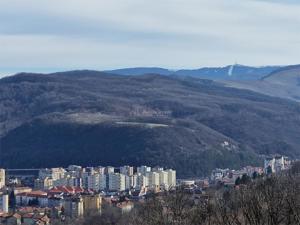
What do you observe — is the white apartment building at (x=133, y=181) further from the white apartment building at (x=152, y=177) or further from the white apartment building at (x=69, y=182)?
the white apartment building at (x=69, y=182)

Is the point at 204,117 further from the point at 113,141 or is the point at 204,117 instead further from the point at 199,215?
the point at 199,215

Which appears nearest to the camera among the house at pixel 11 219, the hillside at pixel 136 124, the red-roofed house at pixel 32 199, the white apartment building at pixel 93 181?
the house at pixel 11 219

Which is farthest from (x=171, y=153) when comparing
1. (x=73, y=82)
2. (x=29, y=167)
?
(x=73, y=82)

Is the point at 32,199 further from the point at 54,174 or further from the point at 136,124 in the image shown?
the point at 136,124

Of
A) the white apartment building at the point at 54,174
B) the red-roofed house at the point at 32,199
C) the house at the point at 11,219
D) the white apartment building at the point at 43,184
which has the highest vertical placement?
the house at the point at 11,219

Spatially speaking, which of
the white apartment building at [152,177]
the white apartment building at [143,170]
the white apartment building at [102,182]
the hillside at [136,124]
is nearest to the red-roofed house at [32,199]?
the white apartment building at [102,182]

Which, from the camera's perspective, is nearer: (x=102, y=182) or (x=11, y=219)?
(x=11, y=219)

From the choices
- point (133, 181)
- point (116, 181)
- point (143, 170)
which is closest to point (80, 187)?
point (116, 181)
